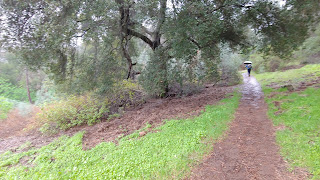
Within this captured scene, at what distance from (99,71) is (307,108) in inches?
394

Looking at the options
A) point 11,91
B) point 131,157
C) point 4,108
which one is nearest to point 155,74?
point 131,157

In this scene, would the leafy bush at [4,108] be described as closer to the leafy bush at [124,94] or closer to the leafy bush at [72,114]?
the leafy bush at [72,114]

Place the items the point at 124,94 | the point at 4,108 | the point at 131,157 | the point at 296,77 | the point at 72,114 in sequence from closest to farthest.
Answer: the point at 131,157
the point at 72,114
the point at 124,94
the point at 296,77
the point at 4,108

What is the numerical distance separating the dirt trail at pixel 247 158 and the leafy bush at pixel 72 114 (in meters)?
7.17

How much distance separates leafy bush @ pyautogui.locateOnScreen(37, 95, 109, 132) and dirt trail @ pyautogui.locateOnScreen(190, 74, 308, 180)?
23.5 feet

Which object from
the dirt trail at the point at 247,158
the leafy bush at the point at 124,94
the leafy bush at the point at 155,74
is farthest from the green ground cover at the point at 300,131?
the leafy bush at the point at 124,94

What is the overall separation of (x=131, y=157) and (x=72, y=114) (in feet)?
21.8

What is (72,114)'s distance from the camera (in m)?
9.67

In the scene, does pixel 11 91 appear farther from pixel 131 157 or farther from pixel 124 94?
pixel 131 157

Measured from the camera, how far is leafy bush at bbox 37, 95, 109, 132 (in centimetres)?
920

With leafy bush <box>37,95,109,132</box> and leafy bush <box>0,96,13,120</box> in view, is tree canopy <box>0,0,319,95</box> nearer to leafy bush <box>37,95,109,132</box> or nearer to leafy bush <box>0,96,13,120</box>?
leafy bush <box>37,95,109,132</box>

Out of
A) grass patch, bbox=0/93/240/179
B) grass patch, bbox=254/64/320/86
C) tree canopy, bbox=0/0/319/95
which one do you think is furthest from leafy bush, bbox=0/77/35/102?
grass patch, bbox=254/64/320/86

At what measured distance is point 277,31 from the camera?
9359 millimetres

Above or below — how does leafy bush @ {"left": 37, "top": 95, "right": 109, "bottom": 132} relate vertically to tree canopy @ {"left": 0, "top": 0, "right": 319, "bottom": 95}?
below
